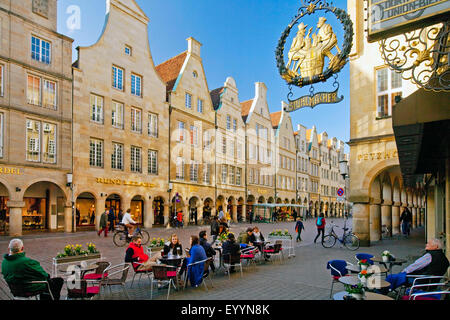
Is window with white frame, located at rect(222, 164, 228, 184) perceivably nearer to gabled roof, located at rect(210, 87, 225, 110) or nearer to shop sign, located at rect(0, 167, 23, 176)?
gabled roof, located at rect(210, 87, 225, 110)

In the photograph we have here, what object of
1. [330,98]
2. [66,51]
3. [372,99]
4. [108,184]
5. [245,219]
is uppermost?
[66,51]

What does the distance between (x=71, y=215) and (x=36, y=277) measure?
17656 mm

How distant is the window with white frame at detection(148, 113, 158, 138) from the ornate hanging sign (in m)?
19.6

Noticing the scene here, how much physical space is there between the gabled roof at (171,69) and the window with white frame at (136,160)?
7.92 m

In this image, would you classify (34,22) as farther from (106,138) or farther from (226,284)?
(226,284)

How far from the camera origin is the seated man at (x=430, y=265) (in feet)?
20.4

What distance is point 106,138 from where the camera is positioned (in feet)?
80.0

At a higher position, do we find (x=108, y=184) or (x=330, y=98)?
(x=330, y=98)

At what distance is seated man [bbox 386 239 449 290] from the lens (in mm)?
6215

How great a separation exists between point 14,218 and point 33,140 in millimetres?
4701

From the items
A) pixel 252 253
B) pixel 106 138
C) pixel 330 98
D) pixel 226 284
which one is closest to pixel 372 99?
pixel 330 98

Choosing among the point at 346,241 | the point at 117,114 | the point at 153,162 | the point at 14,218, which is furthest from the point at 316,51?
the point at 153,162

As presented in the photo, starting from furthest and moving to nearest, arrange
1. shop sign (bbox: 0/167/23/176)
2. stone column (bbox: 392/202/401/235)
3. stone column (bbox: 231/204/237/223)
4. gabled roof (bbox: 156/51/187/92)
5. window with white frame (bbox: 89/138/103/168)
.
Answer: stone column (bbox: 231/204/237/223) → gabled roof (bbox: 156/51/187/92) → stone column (bbox: 392/202/401/235) → window with white frame (bbox: 89/138/103/168) → shop sign (bbox: 0/167/23/176)

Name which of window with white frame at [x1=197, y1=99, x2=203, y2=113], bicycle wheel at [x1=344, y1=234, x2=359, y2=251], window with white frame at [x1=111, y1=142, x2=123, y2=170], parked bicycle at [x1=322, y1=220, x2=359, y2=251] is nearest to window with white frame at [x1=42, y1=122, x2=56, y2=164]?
window with white frame at [x1=111, y1=142, x2=123, y2=170]
